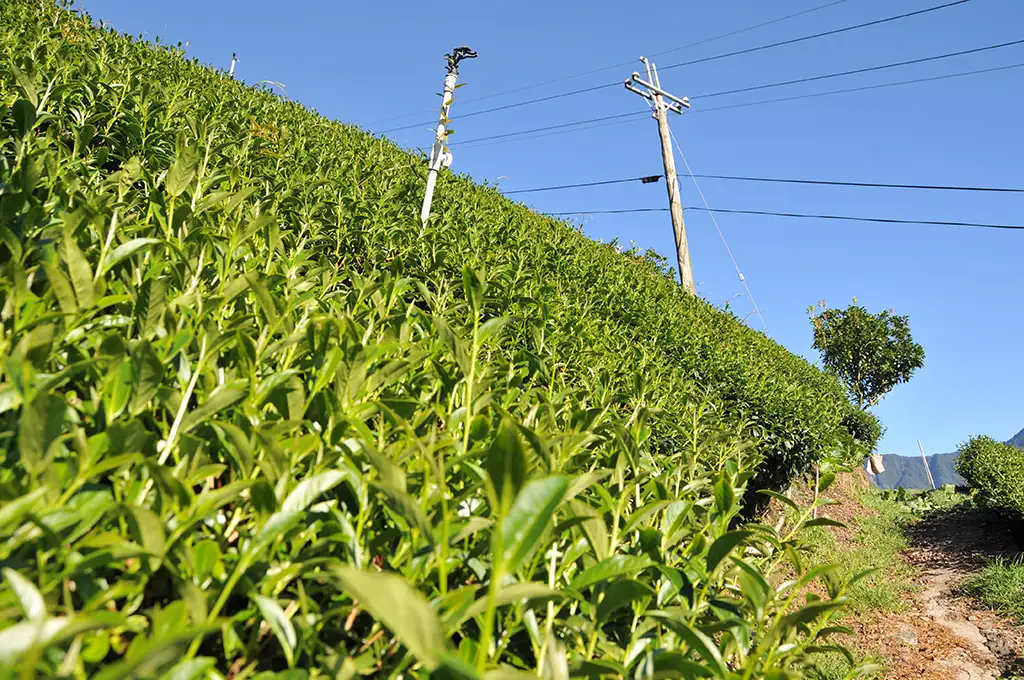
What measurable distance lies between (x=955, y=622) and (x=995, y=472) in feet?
18.7

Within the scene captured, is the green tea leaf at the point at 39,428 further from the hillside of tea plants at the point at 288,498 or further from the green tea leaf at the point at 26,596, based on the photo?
the green tea leaf at the point at 26,596

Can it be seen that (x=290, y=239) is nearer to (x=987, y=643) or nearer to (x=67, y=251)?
(x=67, y=251)

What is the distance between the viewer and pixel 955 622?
365 inches

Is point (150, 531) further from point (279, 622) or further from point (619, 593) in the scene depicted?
point (619, 593)

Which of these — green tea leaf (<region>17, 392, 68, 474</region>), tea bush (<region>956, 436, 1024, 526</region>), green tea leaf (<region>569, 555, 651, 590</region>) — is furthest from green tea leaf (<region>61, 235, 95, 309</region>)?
tea bush (<region>956, 436, 1024, 526</region>)

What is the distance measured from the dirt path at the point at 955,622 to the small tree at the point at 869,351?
20.8 meters

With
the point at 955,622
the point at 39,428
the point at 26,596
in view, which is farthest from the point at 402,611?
the point at 955,622

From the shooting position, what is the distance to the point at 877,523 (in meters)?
15.4

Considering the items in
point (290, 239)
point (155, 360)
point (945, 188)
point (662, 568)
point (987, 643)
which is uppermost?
point (945, 188)

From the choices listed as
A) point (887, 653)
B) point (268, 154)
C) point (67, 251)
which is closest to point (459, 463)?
point (67, 251)

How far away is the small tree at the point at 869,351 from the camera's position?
109 ft

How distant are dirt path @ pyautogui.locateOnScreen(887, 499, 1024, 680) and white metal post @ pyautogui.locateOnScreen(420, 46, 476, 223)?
276 inches

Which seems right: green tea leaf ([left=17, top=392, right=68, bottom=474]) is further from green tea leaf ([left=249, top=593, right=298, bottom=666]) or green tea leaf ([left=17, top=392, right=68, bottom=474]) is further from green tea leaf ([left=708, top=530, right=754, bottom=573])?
green tea leaf ([left=708, top=530, right=754, bottom=573])

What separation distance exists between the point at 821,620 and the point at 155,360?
1554 millimetres
